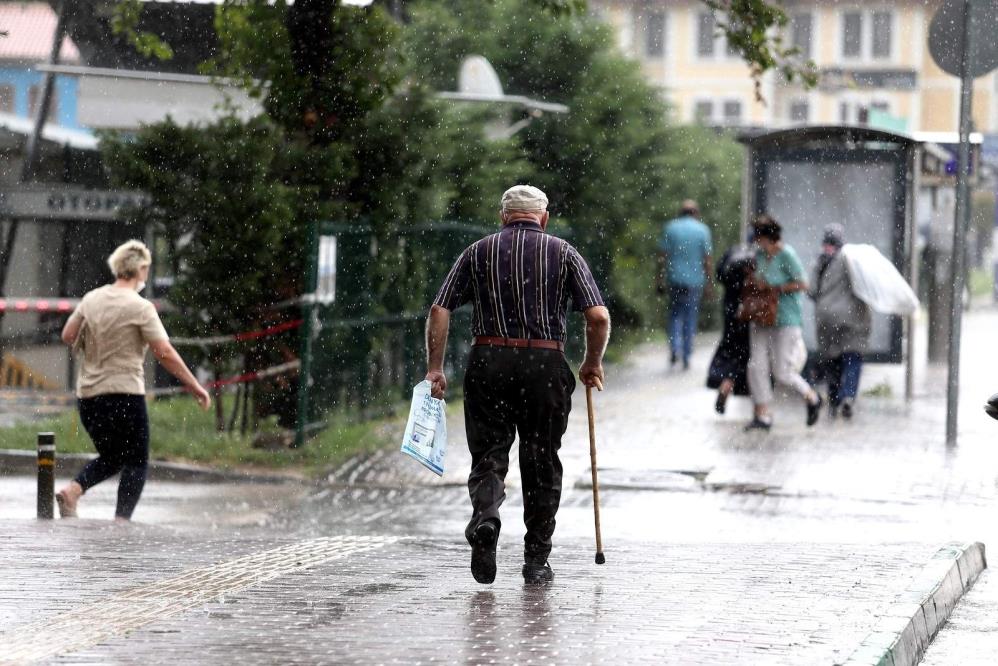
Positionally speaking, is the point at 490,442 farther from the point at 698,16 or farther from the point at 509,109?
the point at 698,16

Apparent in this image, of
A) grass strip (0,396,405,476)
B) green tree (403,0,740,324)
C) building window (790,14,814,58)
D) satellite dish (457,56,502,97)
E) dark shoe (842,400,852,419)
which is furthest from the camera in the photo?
building window (790,14,814,58)

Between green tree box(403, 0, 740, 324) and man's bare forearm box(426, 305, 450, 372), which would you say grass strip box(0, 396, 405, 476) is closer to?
man's bare forearm box(426, 305, 450, 372)

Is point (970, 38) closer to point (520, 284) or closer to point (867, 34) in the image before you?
point (520, 284)

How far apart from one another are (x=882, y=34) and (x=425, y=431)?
7473 centimetres

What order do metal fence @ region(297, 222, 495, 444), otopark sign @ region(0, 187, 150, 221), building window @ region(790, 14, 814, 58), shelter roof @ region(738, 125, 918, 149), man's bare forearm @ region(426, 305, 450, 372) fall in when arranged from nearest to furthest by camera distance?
man's bare forearm @ region(426, 305, 450, 372) < metal fence @ region(297, 222, 495, 444) < otopark sign @ region(0, 187, 150, 221) < shelter roof @ region(738, 125, 918, 149) < building window @ region(790, 14, 814, 58)

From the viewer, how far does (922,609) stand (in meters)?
7.10

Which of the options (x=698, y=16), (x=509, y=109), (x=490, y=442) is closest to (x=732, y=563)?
(x=490, y=442)

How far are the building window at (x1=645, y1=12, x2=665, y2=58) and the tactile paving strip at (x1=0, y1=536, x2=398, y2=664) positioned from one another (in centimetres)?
7384

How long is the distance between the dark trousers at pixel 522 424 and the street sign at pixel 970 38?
7066 millimetres

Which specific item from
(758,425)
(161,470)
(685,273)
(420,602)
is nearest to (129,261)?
(161,470)

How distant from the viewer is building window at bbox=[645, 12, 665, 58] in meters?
81.6

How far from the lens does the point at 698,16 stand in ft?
266

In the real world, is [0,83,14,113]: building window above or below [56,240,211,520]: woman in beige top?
above

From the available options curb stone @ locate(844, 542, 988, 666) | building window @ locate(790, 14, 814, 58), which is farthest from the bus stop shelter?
building window @ locate(790, 14, 814, 58)
